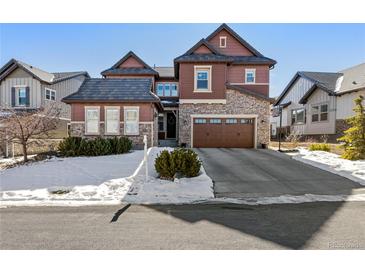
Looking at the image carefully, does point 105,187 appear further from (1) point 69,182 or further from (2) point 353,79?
(2) point 353,79

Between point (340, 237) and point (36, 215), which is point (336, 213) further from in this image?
point (36, 215)

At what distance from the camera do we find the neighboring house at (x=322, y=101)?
63.7 ft

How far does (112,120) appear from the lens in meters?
15.1

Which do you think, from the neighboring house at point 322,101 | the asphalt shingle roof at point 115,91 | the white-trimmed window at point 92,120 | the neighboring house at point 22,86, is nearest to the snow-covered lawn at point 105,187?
the white-trimmed window at point 92,120

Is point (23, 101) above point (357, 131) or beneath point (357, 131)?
above

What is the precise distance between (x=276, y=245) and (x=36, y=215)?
4769mm

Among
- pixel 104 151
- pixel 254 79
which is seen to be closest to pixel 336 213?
pixel 104 151

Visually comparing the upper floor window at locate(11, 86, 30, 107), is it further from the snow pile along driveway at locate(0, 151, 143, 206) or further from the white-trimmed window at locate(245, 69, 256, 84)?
the white-trimmed window at locate(245, 69, 256, 84)

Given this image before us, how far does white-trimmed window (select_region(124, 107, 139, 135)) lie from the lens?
1500 centimetres

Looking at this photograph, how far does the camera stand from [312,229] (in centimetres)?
400

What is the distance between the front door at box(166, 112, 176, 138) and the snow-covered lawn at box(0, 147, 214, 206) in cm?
1298

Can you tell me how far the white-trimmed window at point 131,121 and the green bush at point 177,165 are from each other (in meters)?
7.73

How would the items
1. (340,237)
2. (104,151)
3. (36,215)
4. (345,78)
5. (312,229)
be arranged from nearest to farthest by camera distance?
1. (340,237)
2. (312,229)
3. (36,215)
4. (104,151)
5. (345,78)

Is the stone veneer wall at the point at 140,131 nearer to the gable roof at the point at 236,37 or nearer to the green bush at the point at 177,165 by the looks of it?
the green bush at the point at 177,165
